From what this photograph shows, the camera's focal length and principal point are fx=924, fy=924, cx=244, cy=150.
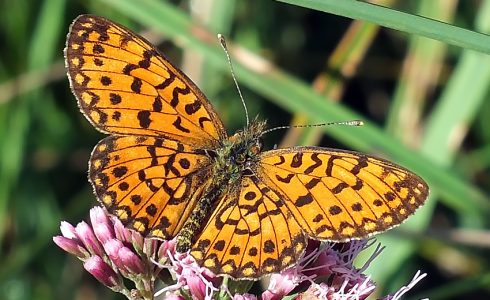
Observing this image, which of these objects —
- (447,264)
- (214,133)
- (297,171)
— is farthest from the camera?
(447,264)

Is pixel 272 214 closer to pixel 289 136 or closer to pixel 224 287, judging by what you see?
pixel 224 287

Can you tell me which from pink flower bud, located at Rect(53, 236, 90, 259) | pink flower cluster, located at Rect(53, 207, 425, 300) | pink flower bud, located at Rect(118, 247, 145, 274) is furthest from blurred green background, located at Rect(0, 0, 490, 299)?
pink flower bud, located at Rect(118, 247, 145, 274)

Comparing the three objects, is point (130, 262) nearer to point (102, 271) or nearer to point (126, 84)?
point (102, 271)

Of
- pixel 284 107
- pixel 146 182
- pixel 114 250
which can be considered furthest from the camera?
pixel 284 107

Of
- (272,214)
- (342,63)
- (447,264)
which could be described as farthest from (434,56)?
(272,214)

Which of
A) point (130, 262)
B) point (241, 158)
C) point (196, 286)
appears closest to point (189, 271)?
point (196, 286)

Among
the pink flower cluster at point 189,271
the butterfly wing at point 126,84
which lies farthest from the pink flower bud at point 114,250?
the butterfly wing at point 126,84
